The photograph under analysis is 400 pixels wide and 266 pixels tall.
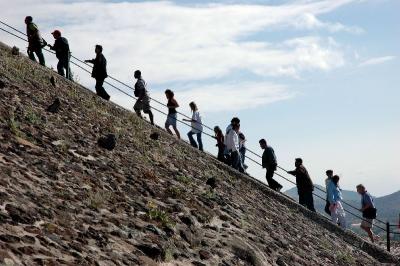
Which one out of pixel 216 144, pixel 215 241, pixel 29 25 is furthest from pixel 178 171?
pixel 29 25

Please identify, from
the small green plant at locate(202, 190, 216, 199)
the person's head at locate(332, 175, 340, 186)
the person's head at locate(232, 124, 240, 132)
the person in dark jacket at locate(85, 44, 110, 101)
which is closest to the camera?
the small green plant at locate(202, 190, 216, 199)

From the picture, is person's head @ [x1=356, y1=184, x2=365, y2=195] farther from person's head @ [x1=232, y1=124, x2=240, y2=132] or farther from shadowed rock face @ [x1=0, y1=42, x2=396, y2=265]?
person's head @ [x1=232, y1=124, x2=240, y2=132]

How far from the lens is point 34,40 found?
76.3ft

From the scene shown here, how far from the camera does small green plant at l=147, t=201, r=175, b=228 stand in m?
10.6

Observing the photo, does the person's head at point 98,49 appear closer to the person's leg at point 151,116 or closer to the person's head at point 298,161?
the person's leg at point 151,116

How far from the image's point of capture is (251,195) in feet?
62.0

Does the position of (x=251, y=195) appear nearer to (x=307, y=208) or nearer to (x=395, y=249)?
(x=307, y=208)

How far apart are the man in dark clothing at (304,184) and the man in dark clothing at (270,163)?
0.88m

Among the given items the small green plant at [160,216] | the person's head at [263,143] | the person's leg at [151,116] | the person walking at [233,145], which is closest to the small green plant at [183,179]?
the small green plant at [160,216]

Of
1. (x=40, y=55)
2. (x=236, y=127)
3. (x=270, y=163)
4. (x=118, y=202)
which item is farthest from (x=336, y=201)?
(x=40, y=55)

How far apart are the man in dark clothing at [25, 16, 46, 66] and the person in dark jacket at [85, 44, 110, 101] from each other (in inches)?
105

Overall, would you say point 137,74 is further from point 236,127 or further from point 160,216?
point 160,216

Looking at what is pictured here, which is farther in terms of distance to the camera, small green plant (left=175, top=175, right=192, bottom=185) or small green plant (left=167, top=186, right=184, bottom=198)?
small green plant (left=175, top=175, right=192, bottom=185)

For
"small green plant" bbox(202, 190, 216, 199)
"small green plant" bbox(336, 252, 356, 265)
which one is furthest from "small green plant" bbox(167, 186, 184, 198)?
"small green plant" bbox(336, 252, 356, 265)
